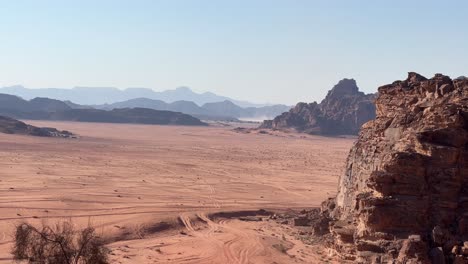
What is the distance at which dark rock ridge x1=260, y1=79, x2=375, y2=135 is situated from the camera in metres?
109

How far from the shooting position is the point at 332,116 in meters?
115

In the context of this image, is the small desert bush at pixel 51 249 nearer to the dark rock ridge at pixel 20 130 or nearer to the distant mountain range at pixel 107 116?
the dark rock ridge at pixel 20 130

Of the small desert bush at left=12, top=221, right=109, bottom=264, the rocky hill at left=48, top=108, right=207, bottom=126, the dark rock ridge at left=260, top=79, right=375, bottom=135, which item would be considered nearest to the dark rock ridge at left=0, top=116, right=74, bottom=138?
the rocky hill at left=48, top=108, right=207, bottom=126

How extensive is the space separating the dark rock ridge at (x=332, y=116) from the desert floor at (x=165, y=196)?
163 feet

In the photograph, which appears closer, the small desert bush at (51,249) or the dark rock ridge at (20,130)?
the small desert bush at (51,249)

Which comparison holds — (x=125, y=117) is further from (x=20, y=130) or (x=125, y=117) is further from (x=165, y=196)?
(x=165, y=196)

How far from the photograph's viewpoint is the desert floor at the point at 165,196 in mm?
19109

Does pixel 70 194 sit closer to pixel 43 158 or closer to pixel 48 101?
pixel 43 158

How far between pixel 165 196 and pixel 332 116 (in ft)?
289

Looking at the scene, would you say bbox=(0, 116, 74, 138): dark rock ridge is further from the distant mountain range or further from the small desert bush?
the small desert bush

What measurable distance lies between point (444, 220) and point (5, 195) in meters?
22.0

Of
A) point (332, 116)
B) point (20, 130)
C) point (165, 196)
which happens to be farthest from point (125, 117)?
point (165, 196)

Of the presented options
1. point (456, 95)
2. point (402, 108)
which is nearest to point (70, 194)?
point (402, 108)

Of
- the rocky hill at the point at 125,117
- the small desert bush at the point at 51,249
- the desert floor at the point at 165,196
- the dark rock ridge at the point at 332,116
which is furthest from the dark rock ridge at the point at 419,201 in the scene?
the rocky hill at the point at 125,117
